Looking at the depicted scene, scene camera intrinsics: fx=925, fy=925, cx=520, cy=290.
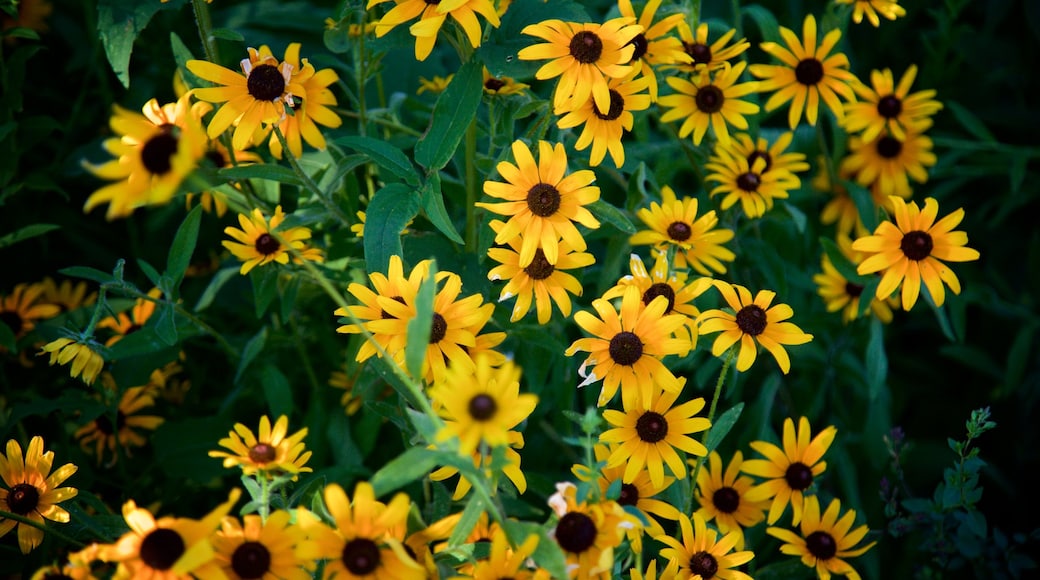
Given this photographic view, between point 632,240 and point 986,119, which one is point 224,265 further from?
point 986,119

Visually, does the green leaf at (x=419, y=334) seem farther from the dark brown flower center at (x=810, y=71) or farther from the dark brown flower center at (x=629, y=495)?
the dark brown flower center at (x=810, y=71)

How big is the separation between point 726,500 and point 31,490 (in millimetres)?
909

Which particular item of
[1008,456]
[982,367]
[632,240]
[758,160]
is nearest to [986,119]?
[982,367]

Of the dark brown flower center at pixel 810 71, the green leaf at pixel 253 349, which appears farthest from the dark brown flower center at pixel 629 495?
the dark brown flower center at pixel 810 71

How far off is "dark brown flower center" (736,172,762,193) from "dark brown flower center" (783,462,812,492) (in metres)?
0.46

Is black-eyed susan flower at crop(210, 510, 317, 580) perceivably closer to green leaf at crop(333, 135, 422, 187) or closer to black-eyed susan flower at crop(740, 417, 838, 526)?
green leaf at crop(333, 135, 422, 187)

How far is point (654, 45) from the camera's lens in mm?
1351

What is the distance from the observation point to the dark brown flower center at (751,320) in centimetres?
119

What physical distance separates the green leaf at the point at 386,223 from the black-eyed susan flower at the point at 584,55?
9.0 inches

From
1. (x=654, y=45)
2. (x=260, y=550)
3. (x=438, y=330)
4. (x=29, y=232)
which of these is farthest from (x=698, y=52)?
(x=29, y=232)

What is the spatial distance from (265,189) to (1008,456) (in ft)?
5.36

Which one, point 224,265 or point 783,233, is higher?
point 783,233

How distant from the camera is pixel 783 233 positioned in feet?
5.92

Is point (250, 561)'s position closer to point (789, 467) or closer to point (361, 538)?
point (361, 538)
